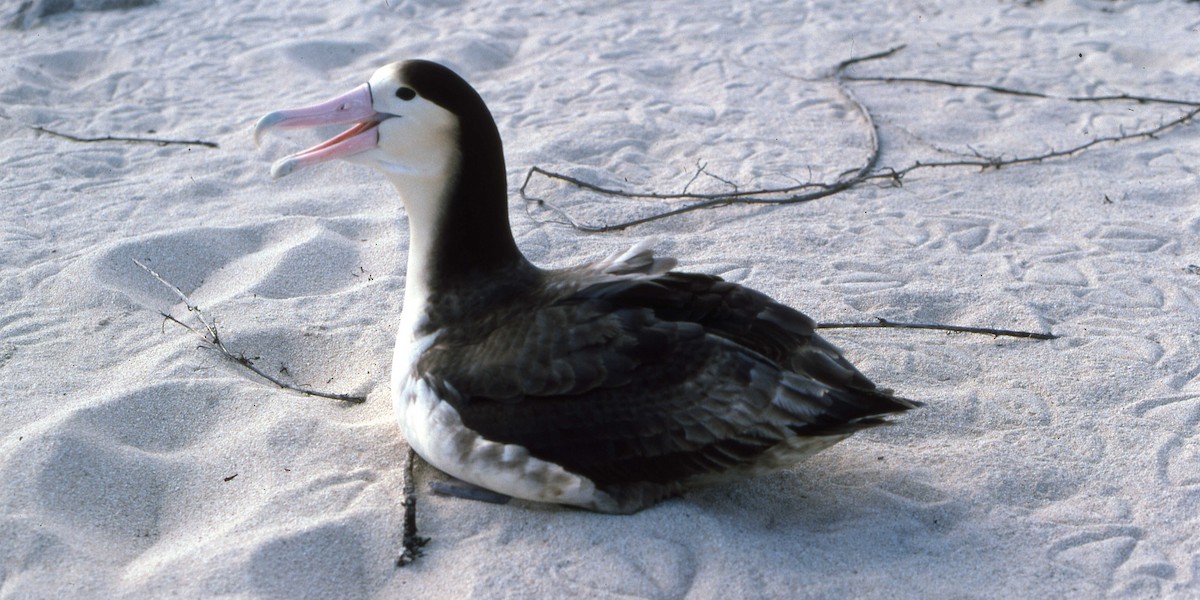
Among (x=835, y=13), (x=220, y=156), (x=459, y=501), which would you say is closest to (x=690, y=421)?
(x=459, y=501)

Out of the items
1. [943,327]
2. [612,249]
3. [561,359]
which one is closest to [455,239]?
[561,359]

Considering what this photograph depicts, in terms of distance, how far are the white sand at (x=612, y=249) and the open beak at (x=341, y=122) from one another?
0.98 metres

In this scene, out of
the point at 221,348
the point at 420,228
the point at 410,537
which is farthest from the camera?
the point at 221,348

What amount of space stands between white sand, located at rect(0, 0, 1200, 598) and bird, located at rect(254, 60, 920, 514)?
195mm

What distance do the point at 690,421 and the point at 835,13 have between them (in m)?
7.24

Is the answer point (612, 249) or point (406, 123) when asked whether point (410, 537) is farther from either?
point (612, 249)

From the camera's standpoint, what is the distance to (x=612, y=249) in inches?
230

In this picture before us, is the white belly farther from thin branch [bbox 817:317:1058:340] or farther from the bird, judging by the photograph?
thin branch [bbox 817:317:1058:340]

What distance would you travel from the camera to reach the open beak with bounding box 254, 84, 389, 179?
3881 mm

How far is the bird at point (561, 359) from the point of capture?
3.56 meters

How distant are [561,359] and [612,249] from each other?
2323mm

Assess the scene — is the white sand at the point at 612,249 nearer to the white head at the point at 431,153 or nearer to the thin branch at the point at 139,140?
the thin branch at the point at 139,140

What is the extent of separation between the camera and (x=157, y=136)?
7.42 metres

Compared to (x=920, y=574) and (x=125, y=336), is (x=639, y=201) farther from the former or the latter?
(x=920, y=574)
